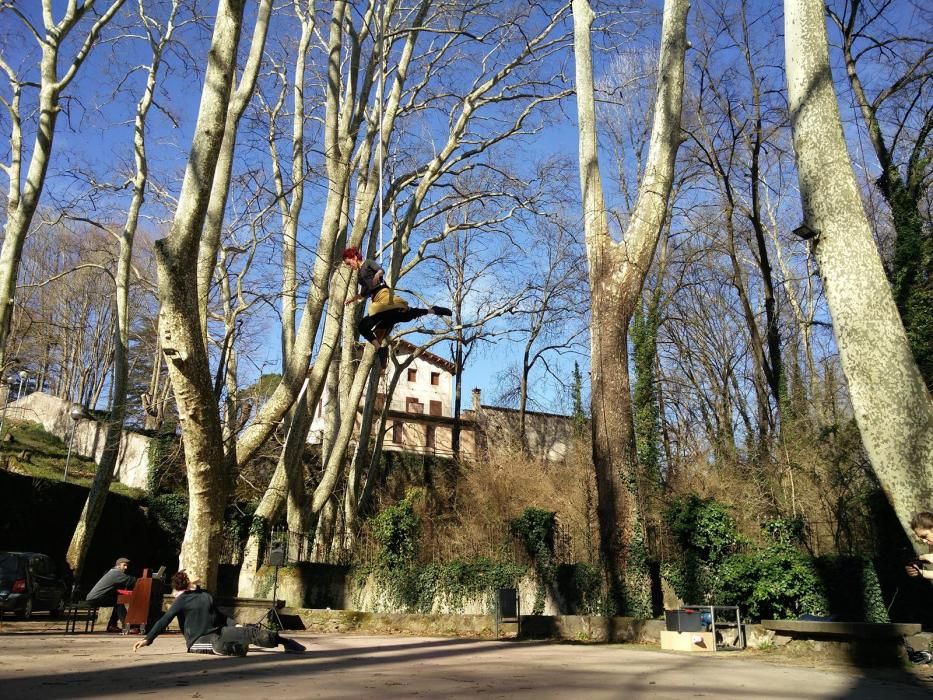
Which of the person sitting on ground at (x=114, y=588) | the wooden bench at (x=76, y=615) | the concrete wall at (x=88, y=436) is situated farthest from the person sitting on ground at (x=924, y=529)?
the concrete wall at (x=88, y=436)

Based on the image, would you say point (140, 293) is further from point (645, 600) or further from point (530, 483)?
point (645, 600)

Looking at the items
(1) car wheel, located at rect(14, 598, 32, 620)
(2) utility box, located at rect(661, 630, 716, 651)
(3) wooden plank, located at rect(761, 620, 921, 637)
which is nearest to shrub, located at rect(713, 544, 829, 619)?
(2) utility box, located at rect(661, 630, 716, 651)

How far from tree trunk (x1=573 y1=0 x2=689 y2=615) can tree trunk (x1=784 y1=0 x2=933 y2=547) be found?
443cm

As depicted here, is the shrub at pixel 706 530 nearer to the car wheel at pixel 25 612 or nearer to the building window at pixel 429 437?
the car wheel at pixel 25 612

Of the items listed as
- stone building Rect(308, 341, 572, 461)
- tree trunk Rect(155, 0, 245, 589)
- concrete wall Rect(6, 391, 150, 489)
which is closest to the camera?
tree trunk Rect(155, 0, 245, 589)

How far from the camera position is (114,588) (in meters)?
11.9

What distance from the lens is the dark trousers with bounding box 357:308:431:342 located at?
336 inches

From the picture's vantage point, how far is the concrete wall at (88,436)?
27.9 m

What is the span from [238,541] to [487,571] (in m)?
6.62

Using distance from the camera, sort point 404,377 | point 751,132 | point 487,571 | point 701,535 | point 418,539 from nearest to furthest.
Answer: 1. point 701,535
2. point 487,571
3. point 418,539
4. point 751,132
5. point 404,377

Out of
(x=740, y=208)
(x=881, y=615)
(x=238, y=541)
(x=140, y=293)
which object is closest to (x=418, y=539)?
(x=238, y=541)

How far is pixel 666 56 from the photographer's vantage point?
444 inches

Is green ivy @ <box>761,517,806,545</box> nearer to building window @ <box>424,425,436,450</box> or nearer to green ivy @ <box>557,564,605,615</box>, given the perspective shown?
green ivy @ <box>557,564,605,615</box>

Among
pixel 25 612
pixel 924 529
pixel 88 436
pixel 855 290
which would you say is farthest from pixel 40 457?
pixel 924 529
